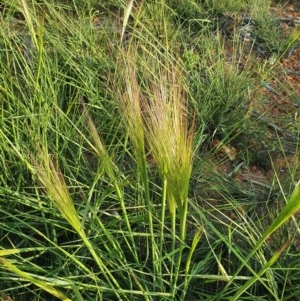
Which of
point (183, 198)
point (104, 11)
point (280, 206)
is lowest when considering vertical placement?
point (104, 11)

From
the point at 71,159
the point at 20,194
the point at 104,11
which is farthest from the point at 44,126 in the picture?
the point at 104,11

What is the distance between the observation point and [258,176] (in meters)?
1.97

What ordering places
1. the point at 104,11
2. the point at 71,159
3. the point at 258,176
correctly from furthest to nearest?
the point at 104,11 < the point at 258,176 < the point at 71,159

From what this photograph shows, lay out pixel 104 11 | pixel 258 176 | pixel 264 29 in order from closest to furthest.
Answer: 1. pixel 258 176
2. pixel 264 29
3. pixel 104 11

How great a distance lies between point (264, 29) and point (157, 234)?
1707 mm

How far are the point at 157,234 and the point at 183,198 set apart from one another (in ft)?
1.77

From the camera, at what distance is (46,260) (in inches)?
60.7

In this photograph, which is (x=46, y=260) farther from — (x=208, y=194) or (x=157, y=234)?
(x=208, y=194)

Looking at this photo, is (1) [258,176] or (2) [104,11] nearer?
(1) [258,176]

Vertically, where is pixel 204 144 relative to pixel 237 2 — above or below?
below

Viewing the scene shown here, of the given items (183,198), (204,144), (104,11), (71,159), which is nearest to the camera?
(183,198)

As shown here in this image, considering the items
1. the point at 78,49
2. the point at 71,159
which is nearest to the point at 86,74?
the point at 78,49

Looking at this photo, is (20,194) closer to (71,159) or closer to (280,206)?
(71,159)

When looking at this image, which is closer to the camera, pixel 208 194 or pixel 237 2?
pixel 208 194
